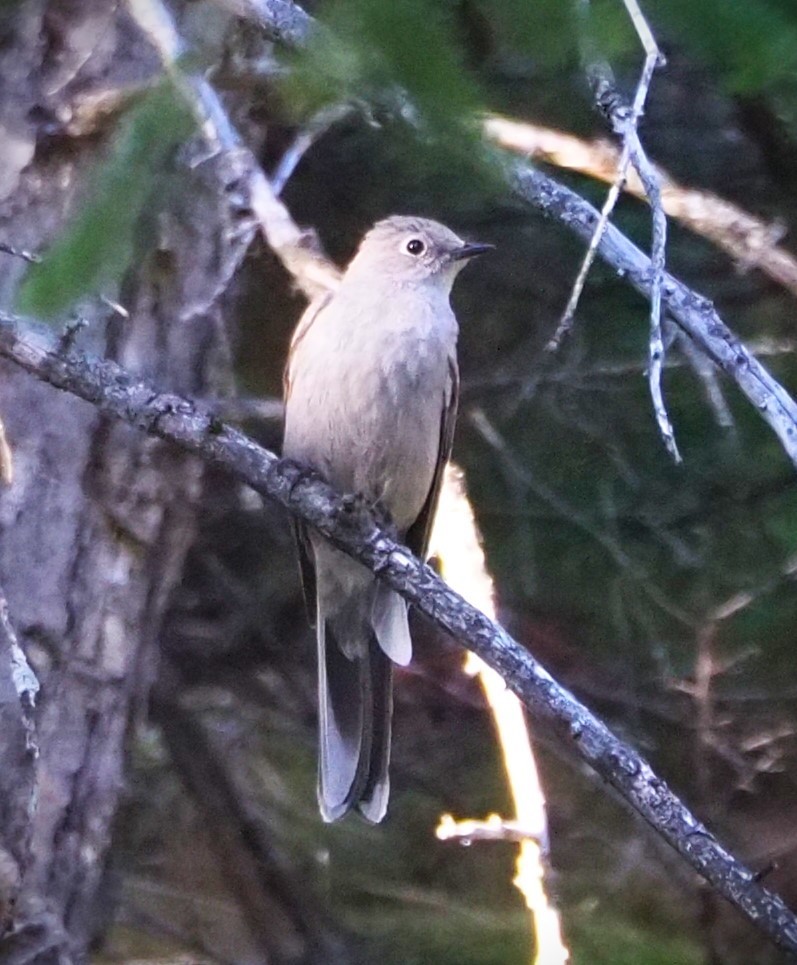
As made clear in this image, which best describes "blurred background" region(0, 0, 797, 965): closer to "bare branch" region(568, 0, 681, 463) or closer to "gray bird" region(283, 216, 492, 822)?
"gray bird" region(283, 216, 492, 822)

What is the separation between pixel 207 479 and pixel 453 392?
4.03 ft

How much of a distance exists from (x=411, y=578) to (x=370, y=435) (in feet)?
3.71

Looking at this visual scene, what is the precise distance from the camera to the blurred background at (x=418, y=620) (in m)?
3.57

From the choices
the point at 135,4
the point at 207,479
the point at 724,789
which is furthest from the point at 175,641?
the point at 135,4

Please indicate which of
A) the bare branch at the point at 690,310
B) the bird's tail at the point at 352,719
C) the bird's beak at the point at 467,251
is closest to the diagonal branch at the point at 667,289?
the bare branch at the point at 690,310

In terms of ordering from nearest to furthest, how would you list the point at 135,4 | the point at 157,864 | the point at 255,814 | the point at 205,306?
the point at 135,4, the point at 205,306, the point at 255,814, the point at 157,864

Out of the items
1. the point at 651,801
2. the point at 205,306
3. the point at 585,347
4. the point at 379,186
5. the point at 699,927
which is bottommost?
the point at 651,801

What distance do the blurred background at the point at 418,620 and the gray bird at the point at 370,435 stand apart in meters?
0.20

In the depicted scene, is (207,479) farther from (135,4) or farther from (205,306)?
(135,4)

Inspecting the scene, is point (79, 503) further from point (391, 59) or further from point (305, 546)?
point (391, 59)

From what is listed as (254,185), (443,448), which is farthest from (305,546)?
(254,185)

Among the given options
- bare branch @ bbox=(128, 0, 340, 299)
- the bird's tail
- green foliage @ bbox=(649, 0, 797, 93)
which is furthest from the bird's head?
green foliage @ bbox=(649, 0, 797, 93)

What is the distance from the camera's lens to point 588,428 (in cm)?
480

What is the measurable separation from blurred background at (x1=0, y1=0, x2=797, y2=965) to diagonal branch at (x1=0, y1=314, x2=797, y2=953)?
1.95 ft
